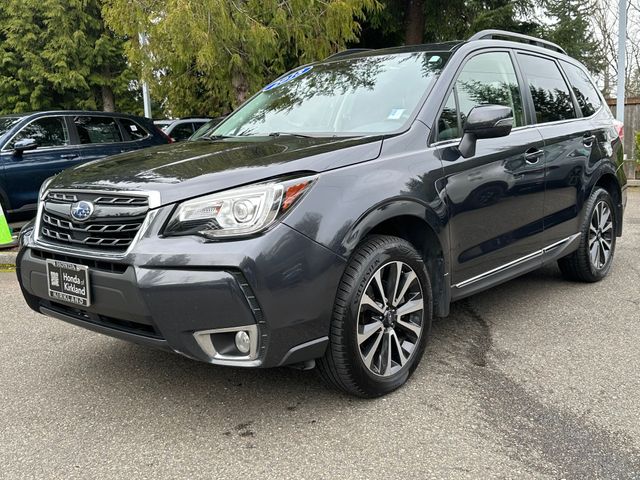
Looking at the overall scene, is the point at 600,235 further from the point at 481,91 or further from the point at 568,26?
the point at 568,26

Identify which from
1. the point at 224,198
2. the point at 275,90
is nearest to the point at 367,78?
the point at 275,90

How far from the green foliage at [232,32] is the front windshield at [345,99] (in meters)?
3.78

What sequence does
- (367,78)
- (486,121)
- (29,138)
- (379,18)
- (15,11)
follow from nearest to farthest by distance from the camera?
(486,121) < (367,78) < (29,138) < (379,18) < (15,11)

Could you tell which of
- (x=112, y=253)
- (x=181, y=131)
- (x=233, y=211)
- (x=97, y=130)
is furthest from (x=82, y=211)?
(x=181, y=131)

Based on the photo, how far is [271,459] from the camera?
253 centimetres

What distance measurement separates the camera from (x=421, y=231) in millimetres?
3227

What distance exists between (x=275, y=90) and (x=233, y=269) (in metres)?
2.17

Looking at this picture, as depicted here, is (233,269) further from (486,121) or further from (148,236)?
(486,121)

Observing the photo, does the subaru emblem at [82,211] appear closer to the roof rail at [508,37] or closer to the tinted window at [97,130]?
the roof rail at [508,37]

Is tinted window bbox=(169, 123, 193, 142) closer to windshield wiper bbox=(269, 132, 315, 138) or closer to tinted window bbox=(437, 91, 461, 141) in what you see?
windshield wiper bbox=(269, 132, 315, 138)

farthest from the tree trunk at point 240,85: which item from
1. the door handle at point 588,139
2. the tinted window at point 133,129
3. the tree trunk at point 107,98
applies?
the tree trunk at point 107,98

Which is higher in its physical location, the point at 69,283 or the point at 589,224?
the point at 69,283

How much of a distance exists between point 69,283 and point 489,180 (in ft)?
7.53

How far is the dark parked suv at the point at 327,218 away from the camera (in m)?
2.50
